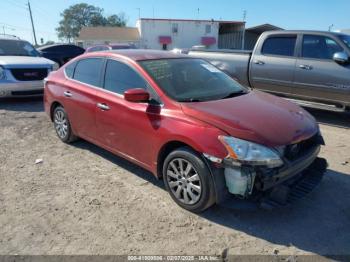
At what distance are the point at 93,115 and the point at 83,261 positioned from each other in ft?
7.27

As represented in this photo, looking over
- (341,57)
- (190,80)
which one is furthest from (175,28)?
(190,80)

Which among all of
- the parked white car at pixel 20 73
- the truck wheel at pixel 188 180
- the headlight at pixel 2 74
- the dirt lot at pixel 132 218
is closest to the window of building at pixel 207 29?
the parked white car at pixel 20 73

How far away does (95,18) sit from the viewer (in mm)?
95938

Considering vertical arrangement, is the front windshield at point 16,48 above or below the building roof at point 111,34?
above

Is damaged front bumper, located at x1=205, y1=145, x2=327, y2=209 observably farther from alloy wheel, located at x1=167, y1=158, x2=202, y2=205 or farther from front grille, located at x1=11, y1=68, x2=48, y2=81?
front grille, located at x1=11, y1=68, x2=48, y2=81

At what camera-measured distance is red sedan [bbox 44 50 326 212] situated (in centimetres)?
296

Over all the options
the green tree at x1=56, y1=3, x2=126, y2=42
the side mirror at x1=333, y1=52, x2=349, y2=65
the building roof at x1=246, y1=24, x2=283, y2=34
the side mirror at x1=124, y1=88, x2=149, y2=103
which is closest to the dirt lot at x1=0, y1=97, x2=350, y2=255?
the side mirror at x1=124, y1=88, x2=149, y2=103

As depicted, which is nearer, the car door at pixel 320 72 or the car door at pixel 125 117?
the car door at pixel 125 117

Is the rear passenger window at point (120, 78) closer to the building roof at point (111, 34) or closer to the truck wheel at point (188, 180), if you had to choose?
the truck wheel at point (188, 180)

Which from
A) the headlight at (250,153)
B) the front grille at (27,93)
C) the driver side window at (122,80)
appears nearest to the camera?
the headlight at (250,153)

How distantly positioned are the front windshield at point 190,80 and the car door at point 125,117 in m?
0.21

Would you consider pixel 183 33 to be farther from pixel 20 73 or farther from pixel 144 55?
pixel 144 55

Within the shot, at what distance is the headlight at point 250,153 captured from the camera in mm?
2875

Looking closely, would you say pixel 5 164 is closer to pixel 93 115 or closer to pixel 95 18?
pixel 93 115
